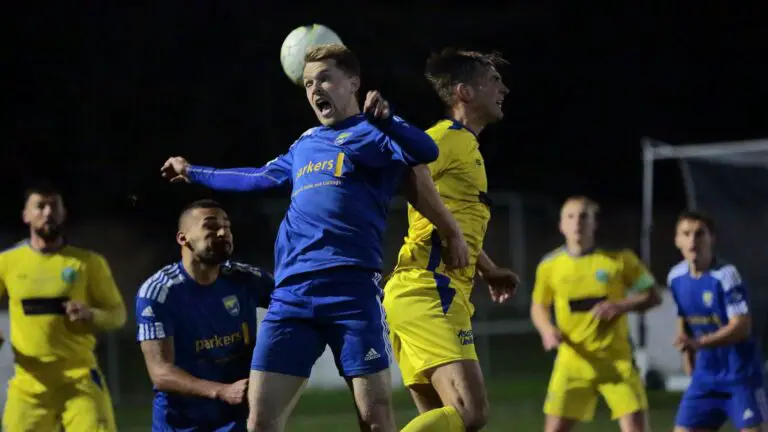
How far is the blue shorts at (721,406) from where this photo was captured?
8859 mm

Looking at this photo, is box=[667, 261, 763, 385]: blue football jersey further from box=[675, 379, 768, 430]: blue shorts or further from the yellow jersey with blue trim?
the yellow jersey with blue trim

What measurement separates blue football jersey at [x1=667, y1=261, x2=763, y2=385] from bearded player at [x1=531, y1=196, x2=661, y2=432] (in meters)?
0.23

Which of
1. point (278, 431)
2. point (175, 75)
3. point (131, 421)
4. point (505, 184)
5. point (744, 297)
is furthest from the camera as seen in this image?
point (505, 184)

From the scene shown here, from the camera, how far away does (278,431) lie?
5.59m

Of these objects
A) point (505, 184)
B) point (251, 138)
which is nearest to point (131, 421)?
point (251, 138)

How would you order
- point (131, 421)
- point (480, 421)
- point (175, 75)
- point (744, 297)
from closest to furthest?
point (480, 421) < point (744, 297) < point (131, 421) < point (175, 75)

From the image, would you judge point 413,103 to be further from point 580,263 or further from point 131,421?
point 580,263

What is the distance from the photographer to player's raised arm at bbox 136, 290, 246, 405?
6.09 m

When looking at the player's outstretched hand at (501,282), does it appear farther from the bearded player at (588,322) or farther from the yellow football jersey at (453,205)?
the bearded player at (588,322)

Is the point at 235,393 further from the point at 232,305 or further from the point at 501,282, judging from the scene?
the point at 501,282

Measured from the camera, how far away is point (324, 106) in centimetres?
578

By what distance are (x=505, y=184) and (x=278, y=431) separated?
2609 cm

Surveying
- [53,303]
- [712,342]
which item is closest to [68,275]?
[53,303]

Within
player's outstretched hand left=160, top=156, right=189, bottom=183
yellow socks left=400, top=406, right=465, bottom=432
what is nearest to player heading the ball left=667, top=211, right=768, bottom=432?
yellow socks left=400, top=406, right=465, bottom=432
